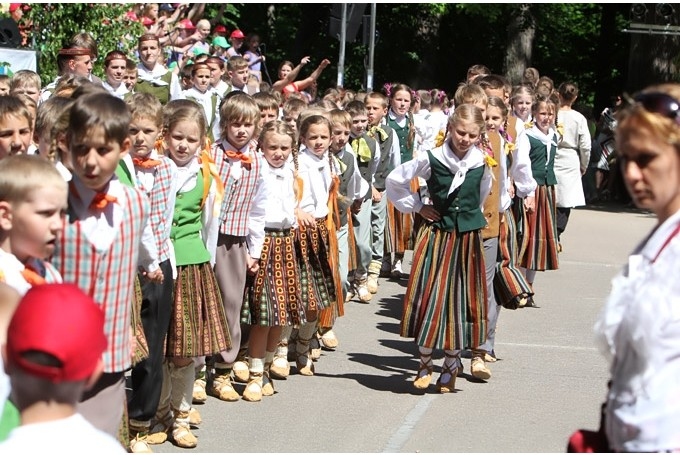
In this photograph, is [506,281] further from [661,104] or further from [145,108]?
[661,104]

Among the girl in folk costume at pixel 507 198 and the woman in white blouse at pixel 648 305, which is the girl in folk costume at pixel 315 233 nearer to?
the girl in folk costume at pixel 507 198

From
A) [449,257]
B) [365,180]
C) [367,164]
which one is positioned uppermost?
[367,164]

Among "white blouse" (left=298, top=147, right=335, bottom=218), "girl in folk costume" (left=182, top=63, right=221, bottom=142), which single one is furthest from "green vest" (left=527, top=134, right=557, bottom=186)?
"white blouse" (left=298, top=147, right=335, bottom=218)

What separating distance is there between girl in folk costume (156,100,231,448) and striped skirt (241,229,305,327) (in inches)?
35.4

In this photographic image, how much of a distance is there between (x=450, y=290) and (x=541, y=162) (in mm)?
3734

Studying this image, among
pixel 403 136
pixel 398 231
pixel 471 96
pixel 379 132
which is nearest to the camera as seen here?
pixel 471 96

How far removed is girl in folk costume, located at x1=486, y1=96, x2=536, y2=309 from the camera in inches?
353

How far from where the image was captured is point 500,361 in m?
9.42

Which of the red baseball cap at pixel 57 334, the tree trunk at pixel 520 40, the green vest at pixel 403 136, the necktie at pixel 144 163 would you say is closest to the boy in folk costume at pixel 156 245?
the necktie at pixel 144 163

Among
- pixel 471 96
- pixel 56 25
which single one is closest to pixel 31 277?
pixel 471 96

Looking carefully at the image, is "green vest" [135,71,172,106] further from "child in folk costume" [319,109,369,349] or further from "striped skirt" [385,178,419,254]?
"striped skirt" [385,178,419,254]

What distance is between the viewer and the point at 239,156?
746 cm

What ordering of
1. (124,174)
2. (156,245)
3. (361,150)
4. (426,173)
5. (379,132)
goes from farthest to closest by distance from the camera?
(379,132), (361,150), (426,173), (156,245), (124,174)

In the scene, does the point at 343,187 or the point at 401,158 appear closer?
the point at 343,187
